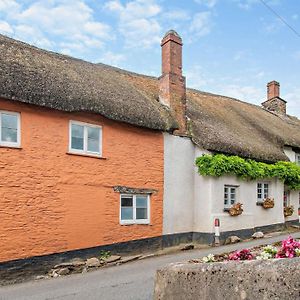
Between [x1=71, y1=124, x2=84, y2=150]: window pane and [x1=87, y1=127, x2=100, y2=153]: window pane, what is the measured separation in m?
0.27

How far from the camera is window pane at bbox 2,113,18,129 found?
30.7 ft

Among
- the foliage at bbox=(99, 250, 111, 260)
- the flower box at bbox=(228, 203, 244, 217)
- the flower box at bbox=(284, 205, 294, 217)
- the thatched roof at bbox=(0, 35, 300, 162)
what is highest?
the thatched roof at bbox=(0, 35, 300, 162)

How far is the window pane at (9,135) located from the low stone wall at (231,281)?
679cm

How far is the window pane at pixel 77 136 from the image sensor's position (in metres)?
10.8

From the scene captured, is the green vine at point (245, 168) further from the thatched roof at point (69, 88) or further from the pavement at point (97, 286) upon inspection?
the pavement at point (97, 286)

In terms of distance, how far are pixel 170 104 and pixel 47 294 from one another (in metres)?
8.66

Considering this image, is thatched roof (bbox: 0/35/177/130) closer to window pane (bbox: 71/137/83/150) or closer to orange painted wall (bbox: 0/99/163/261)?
orange painted wall (bbox: 0/99/163/261)

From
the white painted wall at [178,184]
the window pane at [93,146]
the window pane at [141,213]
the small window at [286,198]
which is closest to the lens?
the window pane at [93,146]

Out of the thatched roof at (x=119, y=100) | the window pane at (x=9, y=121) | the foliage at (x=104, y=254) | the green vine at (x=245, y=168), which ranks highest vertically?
the thatched roof at (x=119, y=100)

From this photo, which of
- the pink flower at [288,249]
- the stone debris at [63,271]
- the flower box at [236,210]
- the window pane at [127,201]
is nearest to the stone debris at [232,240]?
the flower box at [236,210]

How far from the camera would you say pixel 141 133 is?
12477mm

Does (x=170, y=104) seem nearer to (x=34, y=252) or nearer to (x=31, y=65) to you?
(x=31, y=65)

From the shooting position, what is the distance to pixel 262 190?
658 inches

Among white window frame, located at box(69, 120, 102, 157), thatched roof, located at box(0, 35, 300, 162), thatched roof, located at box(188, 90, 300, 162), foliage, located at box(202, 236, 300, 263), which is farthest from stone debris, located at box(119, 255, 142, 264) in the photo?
foliage, located at box(202, 236, 300, 263)
